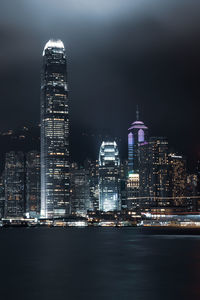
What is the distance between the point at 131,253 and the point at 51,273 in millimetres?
36971

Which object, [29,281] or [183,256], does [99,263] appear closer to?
[183,256]

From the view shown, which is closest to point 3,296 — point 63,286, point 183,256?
point 63,286

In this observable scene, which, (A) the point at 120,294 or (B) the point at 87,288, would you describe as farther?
(B) the point at 87,288

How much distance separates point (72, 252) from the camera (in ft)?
360

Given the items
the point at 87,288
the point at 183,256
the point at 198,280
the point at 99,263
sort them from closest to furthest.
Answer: the point at 87,288
the point at 198,280
the point at 99,263
the point at 183,256

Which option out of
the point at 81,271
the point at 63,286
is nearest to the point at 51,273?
the point at 81,271

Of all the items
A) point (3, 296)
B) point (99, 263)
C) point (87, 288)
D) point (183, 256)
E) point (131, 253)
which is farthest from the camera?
point (131, 253)

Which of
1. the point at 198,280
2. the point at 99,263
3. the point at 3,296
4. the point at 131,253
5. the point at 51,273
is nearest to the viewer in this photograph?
the point at 3,296

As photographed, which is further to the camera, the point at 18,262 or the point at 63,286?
the point at 18,262

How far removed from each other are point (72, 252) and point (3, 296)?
5514 centimetres

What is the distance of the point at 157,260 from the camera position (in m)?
91.5

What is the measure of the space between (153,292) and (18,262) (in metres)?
36.1

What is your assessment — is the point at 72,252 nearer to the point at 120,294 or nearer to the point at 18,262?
the point at 18,262

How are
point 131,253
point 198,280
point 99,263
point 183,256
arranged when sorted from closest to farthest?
point 198,280
point 99,263
point 183,256
point 131,253
